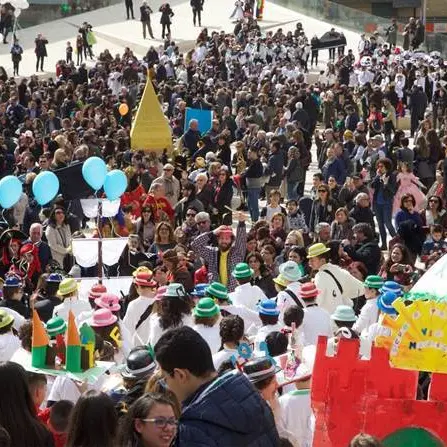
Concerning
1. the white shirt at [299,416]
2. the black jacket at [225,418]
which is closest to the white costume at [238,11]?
the white shirt at [299,416]

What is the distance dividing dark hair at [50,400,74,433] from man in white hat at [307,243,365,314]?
525cm

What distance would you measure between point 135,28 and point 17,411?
40.4 meters

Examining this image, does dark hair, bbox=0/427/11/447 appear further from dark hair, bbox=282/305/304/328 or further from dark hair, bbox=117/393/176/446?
dark hair, bbox=282/305/304/328

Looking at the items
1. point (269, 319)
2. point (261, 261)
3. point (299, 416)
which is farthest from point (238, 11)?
point (299, 416)

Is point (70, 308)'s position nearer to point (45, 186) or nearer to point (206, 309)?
point (206, 309)

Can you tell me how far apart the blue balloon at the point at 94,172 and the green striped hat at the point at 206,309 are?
634cm

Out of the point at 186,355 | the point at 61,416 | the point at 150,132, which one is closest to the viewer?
the point at 186,355

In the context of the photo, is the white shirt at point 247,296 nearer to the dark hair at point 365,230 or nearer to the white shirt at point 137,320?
the white shirt at point 137,320

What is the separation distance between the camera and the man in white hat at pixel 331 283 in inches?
461

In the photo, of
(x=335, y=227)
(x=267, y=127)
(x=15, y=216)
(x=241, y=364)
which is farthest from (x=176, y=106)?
(x=241, y=364)

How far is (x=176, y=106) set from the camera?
26328mm

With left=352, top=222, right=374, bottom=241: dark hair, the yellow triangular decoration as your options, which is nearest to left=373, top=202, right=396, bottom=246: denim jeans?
left=352, top=222, right=374, bottom=241: dark hair

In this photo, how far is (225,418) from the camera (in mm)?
4887

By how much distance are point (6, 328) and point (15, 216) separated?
25.0ft
